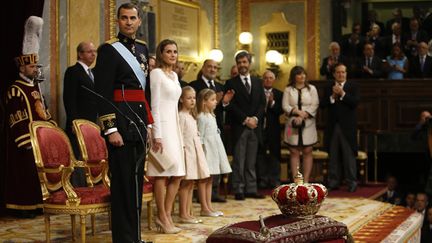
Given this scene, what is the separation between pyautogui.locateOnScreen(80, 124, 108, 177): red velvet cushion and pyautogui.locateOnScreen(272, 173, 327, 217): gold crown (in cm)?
183

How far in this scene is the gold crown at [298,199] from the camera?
5895mm

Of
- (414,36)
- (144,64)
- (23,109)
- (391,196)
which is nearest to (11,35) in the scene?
(23,109)

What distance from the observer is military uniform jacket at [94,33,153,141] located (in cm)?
568

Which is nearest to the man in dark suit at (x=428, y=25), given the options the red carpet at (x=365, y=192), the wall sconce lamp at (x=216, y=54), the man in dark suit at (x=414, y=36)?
the man in dark suit at (x=414, y=36)

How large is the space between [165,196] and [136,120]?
5.21 feet

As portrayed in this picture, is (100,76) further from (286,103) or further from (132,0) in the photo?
(132,0)

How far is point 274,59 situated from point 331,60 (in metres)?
1.10

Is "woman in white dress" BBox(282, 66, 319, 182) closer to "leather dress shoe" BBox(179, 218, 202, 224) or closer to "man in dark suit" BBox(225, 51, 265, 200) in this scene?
"man in dark suit" BBox(225, 51, 265, 200)

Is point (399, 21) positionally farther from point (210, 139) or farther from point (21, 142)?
point (21, 142)

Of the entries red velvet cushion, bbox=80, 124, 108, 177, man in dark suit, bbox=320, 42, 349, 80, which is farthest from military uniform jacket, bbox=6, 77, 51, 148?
man in dark suit, bbox=320, 42, 349, 80

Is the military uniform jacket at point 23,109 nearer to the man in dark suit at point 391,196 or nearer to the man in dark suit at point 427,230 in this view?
the man in dark suit at point 427,230

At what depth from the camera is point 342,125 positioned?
10.3 meters

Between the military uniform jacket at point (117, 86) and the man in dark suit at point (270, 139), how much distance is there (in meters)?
4.50

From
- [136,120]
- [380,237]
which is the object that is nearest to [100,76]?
[136,120]
